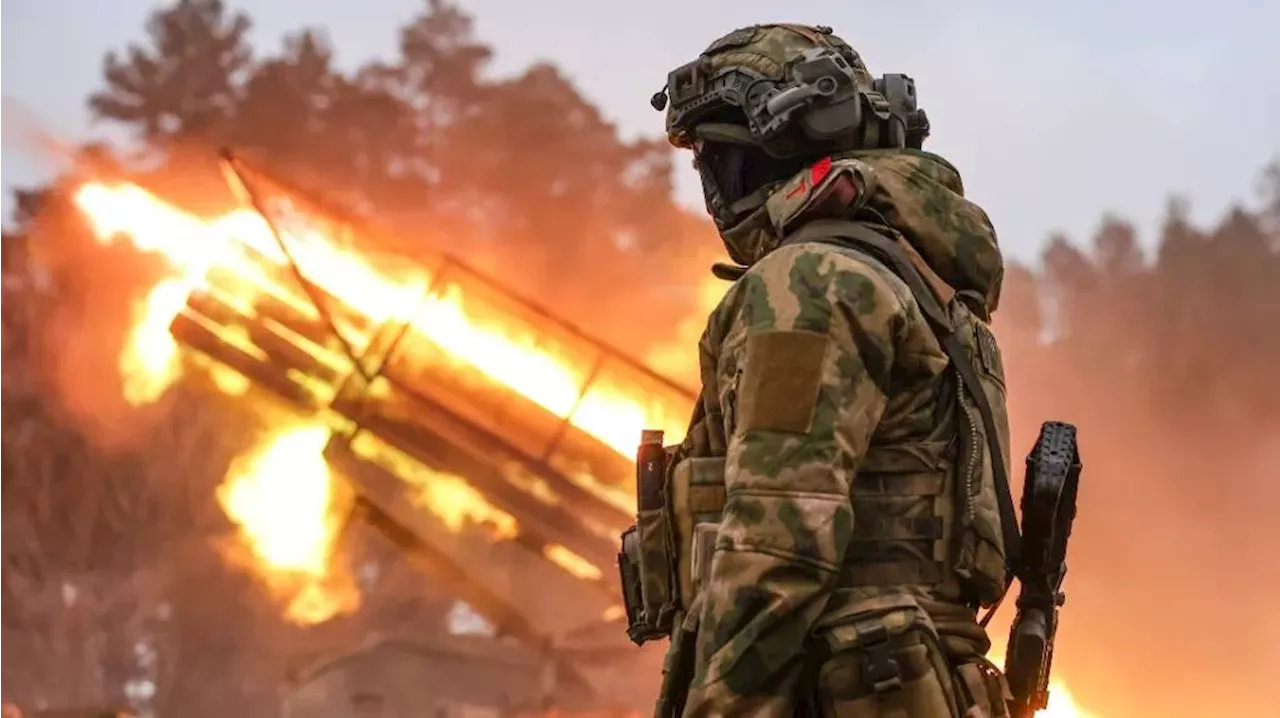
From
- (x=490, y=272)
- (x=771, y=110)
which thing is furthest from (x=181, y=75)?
(x=771, y=110)

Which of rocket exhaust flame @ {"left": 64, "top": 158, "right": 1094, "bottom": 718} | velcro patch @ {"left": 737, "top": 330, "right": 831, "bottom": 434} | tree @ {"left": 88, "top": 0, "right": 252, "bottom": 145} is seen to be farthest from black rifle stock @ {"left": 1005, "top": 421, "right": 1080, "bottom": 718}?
tree @ {"left": 88, "top": 0, "right": 252, "bottom": 145}

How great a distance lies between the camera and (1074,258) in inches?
448

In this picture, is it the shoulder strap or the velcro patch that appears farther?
the shoulder strap

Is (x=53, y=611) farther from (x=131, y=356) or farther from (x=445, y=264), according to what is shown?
(x=445, y=264)

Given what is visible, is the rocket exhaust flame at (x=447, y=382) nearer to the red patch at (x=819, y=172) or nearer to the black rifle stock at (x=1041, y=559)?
the black rifle stock at (x=1041, y=559)

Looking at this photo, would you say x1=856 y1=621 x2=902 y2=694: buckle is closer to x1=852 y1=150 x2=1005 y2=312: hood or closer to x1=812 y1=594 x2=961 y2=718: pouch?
x1=812 y1=594 x2=961 y2=718: pouch

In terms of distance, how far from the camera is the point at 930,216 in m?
2.12

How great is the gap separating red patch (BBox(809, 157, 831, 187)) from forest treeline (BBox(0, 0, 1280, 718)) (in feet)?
27.4

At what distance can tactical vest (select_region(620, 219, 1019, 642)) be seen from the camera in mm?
1961

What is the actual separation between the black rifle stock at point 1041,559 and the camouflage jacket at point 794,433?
212 millimetres

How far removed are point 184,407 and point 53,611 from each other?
2422 mm

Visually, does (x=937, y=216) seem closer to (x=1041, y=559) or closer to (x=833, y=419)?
(x=833, y=419)

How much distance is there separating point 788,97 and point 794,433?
56 cm

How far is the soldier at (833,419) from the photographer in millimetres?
1819
